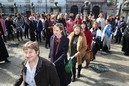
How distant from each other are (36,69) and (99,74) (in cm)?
451

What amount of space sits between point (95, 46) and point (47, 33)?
3502mm

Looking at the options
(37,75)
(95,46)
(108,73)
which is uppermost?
(37,75)

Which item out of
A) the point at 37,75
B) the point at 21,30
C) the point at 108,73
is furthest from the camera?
the point at 21,30

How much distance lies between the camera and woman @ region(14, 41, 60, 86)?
2.94 metres

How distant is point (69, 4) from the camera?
47375 millimetres

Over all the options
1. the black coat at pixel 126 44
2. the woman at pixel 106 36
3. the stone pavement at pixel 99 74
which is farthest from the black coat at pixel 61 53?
the black coat at pixel 126 44

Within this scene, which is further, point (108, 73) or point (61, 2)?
point (61, 2)

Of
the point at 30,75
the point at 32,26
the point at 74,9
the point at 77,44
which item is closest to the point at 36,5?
the point at 74,9

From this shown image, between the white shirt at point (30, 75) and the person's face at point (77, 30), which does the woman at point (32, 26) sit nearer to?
the person's face at point (77, 30)

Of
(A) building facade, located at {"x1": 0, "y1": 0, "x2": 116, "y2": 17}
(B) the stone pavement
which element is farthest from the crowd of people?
(A) building facade, located at {"x1": 0, "y1": 0, "x2": 116, "y2": 17}

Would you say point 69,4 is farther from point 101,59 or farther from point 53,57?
point 53,57

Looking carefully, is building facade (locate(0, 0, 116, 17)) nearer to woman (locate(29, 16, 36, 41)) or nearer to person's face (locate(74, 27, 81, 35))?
woman (locate(29, 16, 36, 41))

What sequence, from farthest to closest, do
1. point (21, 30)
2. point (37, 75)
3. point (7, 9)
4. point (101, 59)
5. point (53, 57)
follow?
point (7, 9) → point (21, 30) → point (101, 59) → point (53, 57) → point (37, 75)

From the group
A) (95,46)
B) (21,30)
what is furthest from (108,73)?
(21,30)
